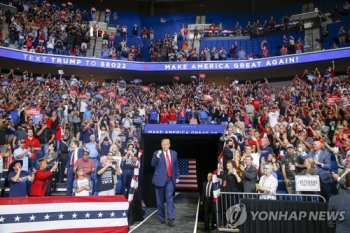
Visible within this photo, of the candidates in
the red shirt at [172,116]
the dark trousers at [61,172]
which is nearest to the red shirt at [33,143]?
the dark trousers at [61,172]

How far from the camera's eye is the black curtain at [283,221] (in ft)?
18.4

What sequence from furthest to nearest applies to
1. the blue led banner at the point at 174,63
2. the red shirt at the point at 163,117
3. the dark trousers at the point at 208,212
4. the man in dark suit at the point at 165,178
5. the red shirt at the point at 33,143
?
1. the blue led banner at the point at 174,63
2. the red shirt at the point at 163,117
3. the red shirt at the point at 33,143
4. the dark trousers at the point at 208,212
5. the man in dark suit at the point at 165,178

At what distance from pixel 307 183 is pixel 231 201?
1529 mm

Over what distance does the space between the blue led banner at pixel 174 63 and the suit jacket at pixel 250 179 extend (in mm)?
14469

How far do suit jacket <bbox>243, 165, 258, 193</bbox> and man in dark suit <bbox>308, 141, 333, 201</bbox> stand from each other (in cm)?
146

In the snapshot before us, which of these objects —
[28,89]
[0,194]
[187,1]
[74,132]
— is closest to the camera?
[0,194]

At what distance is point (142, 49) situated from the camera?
2402cm

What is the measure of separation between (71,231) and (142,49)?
19342 mm

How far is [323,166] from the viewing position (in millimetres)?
7250

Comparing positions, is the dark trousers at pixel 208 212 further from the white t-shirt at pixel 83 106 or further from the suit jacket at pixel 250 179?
the white t-shirt at pixel 83 106

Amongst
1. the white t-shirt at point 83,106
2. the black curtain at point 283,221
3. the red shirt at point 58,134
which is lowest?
the black curtain at point 283,221

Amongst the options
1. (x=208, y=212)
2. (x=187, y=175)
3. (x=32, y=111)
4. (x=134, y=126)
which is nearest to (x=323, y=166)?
(x=208, y=212)

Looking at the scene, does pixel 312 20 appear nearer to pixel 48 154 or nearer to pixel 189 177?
pixel 189 177

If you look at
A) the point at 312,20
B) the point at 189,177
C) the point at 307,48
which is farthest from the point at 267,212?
the point at 312,20
